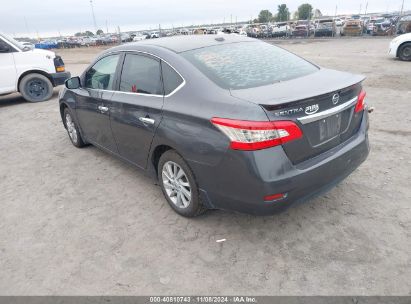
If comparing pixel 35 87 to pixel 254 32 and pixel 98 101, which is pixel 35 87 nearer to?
pixel 98 101

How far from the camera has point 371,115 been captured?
6.27 m

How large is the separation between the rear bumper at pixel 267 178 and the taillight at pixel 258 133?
53 millimetres

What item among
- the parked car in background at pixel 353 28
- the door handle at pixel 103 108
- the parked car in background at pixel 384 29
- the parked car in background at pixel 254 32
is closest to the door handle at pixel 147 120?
the door handle at pixel 103 108

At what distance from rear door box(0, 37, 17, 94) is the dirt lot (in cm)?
544

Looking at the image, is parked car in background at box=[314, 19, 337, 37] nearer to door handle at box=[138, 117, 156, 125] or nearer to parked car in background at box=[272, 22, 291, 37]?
parked car in background at box=[272, 22, 291, 37]

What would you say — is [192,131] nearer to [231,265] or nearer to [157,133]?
[157,133]

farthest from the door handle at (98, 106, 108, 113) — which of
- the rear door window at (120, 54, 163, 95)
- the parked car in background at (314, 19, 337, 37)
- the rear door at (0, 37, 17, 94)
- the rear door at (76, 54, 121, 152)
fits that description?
the parked car in background at (314, 19, 337, 37)

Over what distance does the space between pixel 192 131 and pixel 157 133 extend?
0.54 m

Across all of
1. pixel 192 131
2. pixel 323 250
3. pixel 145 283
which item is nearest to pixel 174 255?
pixel 145 283

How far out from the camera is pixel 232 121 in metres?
2.53

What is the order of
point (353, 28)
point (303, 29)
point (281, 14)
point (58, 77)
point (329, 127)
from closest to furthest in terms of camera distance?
point (329, 127) → point (58, 77) → point (353, 28) → point (303, 29) → point (281, 14)

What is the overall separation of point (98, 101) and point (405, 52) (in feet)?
40.2

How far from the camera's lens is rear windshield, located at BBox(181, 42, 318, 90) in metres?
2.98

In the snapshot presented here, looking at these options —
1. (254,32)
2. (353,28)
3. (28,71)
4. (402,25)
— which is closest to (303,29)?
(353,28)
